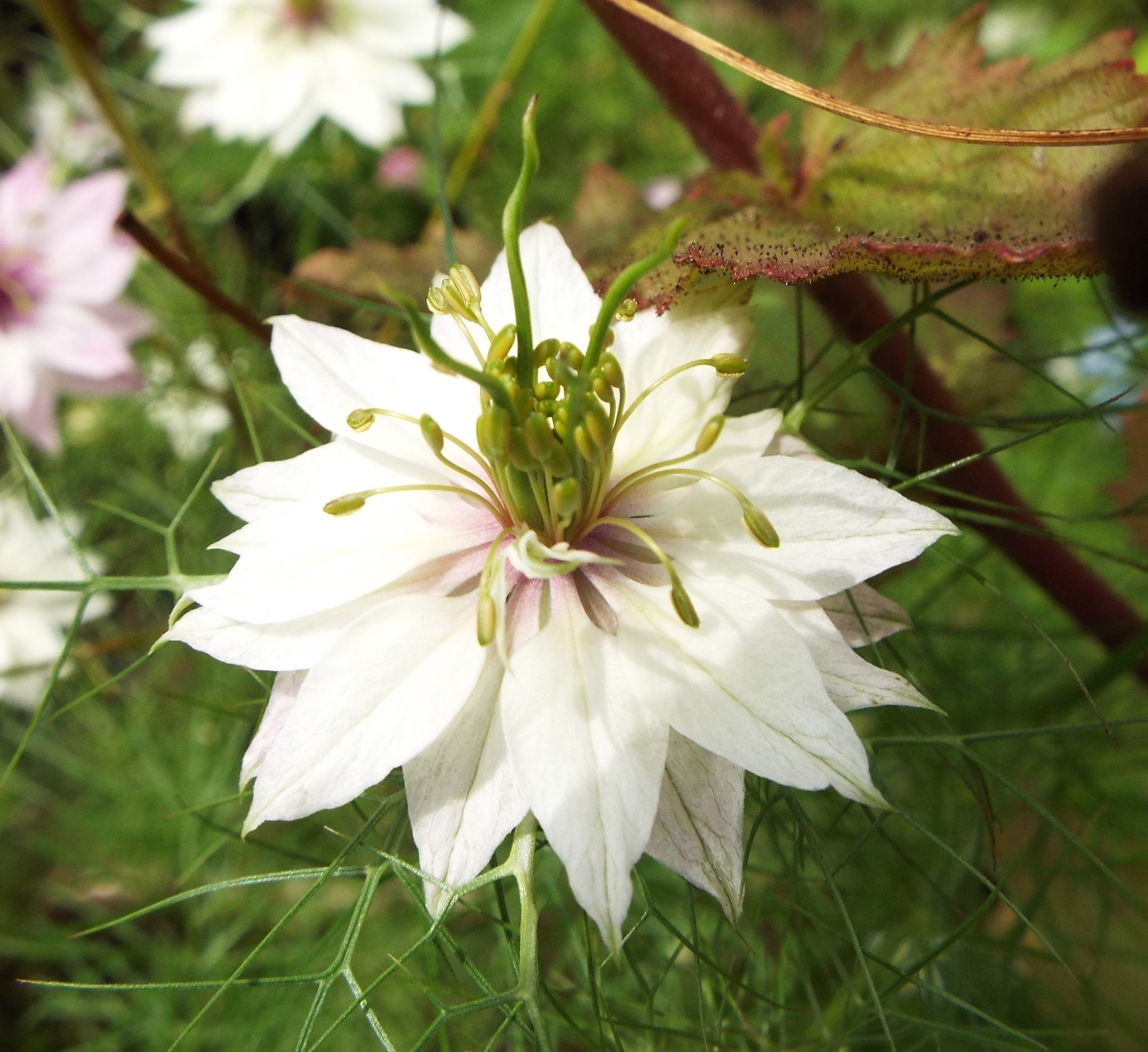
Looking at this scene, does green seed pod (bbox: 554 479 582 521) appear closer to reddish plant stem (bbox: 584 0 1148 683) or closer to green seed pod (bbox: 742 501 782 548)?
green seed pod (bbox: 742 501 782 548)

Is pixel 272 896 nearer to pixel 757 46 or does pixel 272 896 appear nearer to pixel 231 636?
pixel 231 636

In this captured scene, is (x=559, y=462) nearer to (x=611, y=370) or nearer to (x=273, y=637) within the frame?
(x=611, y=370)

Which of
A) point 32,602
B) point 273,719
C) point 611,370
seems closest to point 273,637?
point 273,719

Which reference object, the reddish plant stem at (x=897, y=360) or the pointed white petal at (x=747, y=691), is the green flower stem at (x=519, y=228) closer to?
the pointed white petal at (x=747, y=691)

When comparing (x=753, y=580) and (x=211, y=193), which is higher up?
(x=753, y=580)

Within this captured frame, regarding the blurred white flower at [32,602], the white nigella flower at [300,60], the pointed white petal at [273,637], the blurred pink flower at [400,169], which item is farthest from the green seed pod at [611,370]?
the blurred pink flower at [400,169]

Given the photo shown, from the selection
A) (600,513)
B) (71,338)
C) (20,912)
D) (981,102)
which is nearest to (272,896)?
(20,912)
